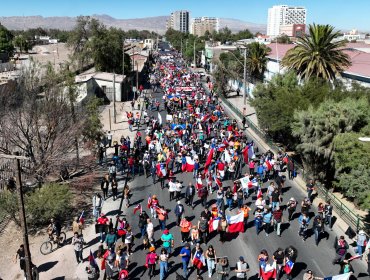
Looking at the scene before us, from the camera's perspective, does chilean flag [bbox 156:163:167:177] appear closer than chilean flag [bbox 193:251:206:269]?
No

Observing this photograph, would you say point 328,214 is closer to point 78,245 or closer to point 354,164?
point 354,164

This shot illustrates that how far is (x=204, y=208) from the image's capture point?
67.9 ft

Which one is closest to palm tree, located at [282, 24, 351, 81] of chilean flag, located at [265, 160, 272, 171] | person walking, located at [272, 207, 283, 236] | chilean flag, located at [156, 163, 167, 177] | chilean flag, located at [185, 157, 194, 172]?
chilean flag, located at [265, 160, 272, 171]

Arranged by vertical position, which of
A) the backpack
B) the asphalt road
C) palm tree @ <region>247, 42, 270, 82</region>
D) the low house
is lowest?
the asphalt road

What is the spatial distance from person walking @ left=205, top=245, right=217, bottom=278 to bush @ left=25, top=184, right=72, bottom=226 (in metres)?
7.58

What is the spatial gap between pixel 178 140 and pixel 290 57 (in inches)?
526

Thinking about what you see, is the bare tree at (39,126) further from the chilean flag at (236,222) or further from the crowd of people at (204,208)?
the chilean flag at (236,222)

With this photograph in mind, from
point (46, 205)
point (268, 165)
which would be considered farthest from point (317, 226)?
point (46, 205)

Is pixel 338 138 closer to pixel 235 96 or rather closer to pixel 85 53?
pixel 235 96

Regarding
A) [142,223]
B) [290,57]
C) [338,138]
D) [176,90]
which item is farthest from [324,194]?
[176,90]

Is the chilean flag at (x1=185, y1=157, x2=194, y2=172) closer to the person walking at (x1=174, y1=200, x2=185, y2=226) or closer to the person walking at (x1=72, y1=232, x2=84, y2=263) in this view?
the person walking at (x1=174, y1=200, x2=185, y2=226)

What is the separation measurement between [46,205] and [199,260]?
7.63 m

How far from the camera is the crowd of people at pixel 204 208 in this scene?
14.4m

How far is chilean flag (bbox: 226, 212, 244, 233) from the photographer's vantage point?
17578 millimetres
